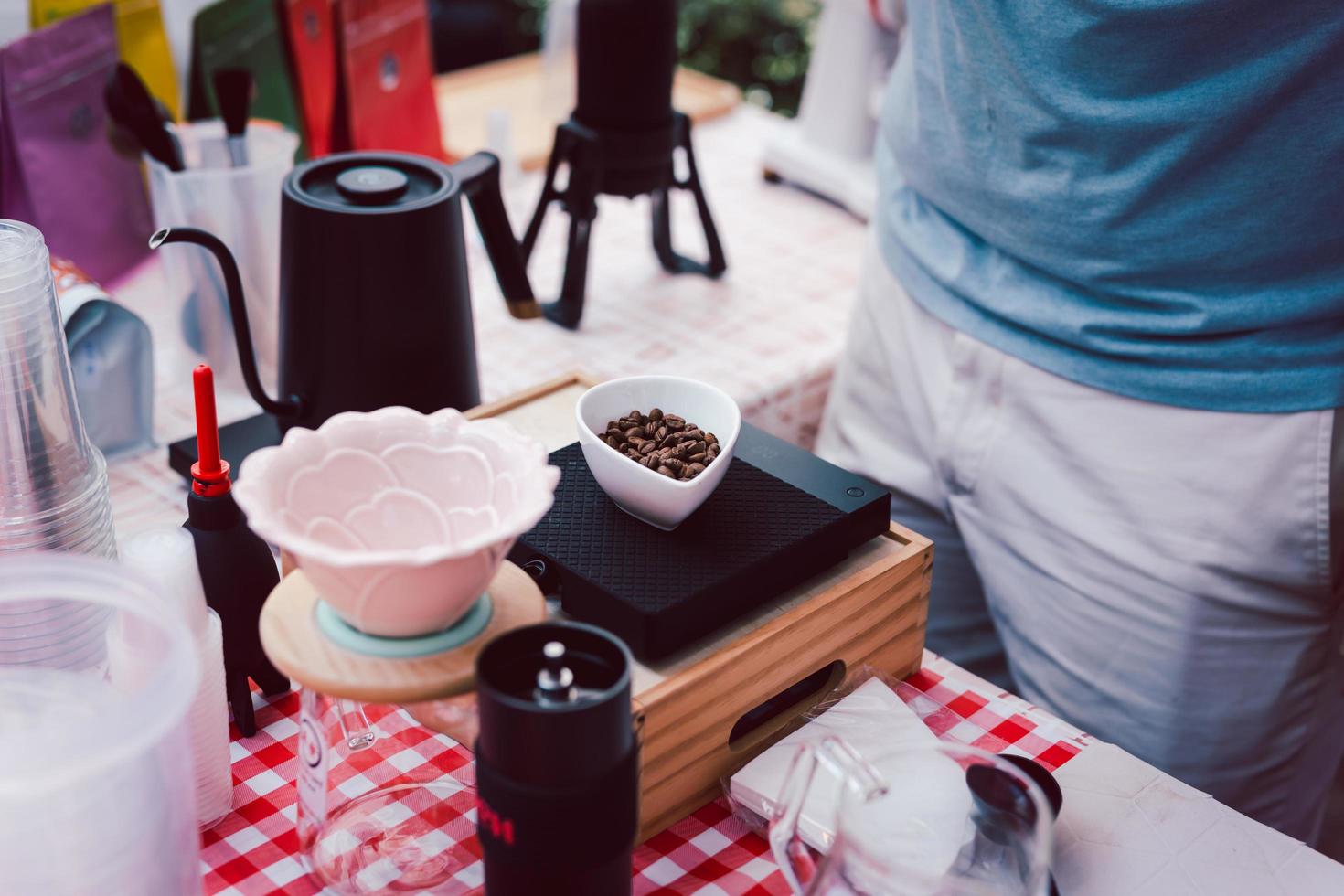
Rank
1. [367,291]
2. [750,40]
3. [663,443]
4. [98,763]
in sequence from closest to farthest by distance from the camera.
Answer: [98,763] < [663,443] < [367,291] < [750,40]

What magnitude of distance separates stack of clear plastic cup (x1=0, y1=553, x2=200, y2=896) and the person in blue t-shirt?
0.88 metres

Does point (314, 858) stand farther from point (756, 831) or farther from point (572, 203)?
point (572, 203)

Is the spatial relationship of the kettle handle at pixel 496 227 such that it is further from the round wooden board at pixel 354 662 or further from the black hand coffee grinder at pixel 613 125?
the round wooden board at pixel 354 662

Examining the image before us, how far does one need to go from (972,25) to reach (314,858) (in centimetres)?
92

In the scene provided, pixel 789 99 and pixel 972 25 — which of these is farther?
pixel 789 99

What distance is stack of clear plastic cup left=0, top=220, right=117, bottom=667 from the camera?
2.68ft

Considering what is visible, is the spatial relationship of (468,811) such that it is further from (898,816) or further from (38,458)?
(38,458)

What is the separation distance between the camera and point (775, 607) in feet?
A: 2.73

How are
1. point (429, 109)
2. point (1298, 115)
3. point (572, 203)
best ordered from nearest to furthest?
point (1298, 115)
point (572, 203)
point (429, 109)

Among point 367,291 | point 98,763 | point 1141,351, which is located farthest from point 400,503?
point 1141,351

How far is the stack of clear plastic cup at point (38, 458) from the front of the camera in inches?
32.1

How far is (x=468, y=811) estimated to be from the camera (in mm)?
818

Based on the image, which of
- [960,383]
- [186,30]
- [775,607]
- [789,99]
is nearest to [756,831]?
[775,607]

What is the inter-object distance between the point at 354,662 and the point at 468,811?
0.68 feet
